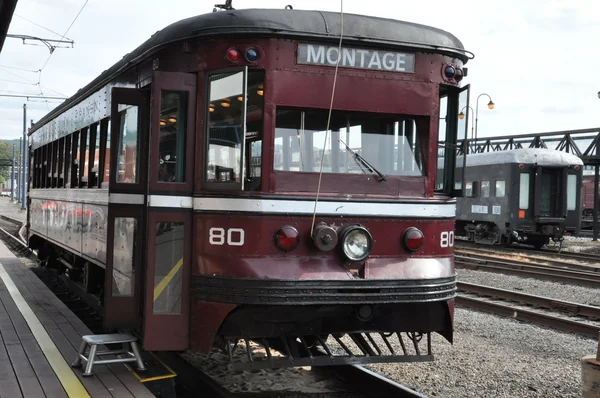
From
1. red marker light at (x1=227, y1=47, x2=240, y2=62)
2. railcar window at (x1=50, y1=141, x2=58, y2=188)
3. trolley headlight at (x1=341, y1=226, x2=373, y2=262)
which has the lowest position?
trolley headlight at (x1=341, y1=226, x2=373, y2=262)

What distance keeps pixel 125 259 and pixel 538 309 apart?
673 centimetres

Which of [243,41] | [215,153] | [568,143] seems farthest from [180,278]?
[568,143]

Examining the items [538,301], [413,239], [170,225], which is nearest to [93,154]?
[170,225]

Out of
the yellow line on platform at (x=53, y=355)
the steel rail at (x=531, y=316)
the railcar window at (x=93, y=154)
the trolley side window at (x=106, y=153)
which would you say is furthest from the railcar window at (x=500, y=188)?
the trolley side window at (x=106, y=153)

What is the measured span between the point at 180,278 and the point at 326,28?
85.5 inches

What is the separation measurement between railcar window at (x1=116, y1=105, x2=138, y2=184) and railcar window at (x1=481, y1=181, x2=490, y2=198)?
58.8ft

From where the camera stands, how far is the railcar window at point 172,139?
17.0ft

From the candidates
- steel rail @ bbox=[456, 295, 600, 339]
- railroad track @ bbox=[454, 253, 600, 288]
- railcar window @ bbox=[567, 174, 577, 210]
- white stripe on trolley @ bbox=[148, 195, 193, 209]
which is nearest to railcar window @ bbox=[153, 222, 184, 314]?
white stripe on trolley @ bbox=[148, 195, 193, 209]

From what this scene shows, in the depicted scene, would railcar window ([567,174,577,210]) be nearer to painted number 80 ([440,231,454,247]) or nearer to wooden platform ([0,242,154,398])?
wooden platform ([0,242,154,398])

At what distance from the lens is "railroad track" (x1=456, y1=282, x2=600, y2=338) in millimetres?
8617

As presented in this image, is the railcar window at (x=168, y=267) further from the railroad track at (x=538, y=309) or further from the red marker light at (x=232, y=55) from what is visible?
the railroad track at (x=538, y=309)

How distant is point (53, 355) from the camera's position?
19.2 ft

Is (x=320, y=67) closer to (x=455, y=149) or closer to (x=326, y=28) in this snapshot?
(x=326, y=28)

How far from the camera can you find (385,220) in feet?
17.3
